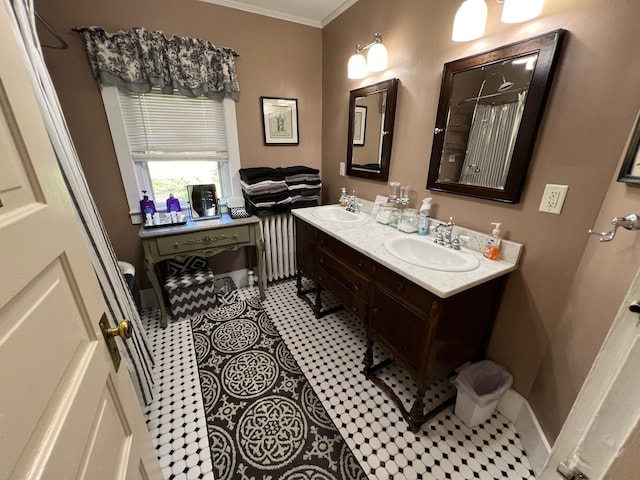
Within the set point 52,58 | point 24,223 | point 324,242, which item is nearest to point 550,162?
point 324,242

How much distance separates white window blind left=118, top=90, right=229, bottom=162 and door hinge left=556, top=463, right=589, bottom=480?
2508 millimetres

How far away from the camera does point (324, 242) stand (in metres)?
1.83

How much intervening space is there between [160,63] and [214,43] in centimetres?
44

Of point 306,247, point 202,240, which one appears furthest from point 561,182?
point 202,240

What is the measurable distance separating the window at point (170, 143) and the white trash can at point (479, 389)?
218 cm

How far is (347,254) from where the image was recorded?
160 centimetres

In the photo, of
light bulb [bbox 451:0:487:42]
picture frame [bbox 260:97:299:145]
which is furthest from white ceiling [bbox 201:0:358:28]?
light bulb [bbox 451:0:487:42]

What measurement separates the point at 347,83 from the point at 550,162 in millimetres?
1617

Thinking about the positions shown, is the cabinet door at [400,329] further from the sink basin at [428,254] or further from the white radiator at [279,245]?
the white radiator at [279,245]

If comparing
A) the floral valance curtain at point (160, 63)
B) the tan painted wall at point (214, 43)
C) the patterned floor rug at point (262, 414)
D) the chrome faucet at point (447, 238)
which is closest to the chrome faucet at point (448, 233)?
the chrome faucet at point (447, 238)

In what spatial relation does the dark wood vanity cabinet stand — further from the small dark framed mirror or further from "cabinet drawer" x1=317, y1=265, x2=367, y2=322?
the small dark framed mirror

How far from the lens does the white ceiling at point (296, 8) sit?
1.96 metres

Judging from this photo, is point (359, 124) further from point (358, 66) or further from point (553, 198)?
point (553, 198)

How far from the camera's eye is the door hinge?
0.56 metres
